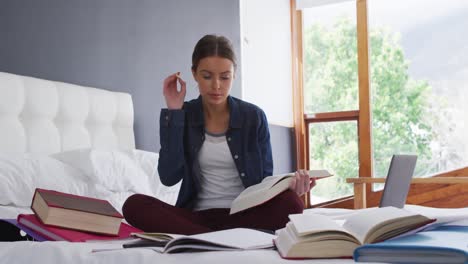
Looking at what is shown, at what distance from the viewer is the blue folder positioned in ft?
2.96

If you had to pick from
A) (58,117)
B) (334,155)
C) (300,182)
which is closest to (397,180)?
(300,182)

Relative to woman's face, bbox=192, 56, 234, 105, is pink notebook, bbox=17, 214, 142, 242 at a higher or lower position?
lower

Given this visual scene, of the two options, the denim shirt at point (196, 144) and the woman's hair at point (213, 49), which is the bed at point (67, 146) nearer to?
the denim shirt at point (196, 144)

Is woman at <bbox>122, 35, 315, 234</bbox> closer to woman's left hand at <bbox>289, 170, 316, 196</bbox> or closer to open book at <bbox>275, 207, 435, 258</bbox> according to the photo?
woman's left hand at <bbox>289, 170, 316, 196</bbox>

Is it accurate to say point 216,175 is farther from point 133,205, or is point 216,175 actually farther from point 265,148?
point 133,205

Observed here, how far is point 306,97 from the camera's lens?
5.39 m

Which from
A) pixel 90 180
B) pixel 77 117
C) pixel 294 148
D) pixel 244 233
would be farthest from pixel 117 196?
pixel 294 148

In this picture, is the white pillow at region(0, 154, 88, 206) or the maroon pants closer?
the maroon pants

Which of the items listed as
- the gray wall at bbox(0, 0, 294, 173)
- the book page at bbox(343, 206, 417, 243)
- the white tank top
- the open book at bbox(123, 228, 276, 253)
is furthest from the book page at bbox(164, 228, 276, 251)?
the gray wall at bbox(0, 0, 294, 173)

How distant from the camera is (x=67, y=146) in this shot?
2717mm

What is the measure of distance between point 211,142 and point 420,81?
3.21 metres

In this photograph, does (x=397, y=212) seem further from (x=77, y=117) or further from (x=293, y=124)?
(x=293, y=124)

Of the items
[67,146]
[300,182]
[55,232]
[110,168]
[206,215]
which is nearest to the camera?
[55,232]

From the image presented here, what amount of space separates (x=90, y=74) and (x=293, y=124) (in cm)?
268
